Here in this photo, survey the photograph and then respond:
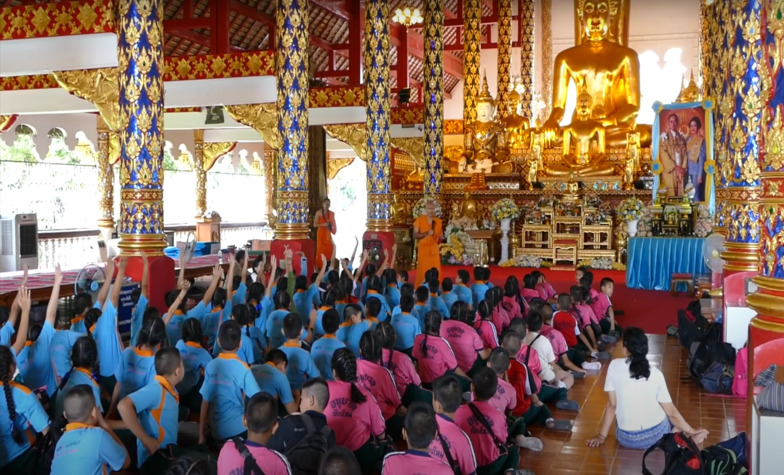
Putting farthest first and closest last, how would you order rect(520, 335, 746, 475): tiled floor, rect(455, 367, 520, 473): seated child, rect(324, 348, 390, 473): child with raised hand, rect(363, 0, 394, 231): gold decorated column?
rect(363, 0, 394, 231): gold decorated column
rect(520, 335, 746, 475): tiled floor
rect(324, 348, 390, 473): child with raised hand
rect(455, 367, 520, 473): seated child

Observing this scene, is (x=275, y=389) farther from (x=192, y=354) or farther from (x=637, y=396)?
(x=637, y=396)

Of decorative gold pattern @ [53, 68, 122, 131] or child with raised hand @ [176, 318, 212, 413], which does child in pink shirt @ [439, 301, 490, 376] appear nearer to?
child with raised hand @ [176, 318, 212, 413]

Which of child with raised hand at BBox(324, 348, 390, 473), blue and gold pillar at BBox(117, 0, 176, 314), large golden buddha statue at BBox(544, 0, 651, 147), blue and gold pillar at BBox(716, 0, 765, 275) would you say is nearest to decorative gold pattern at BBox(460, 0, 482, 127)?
large golden buddha statue at BBox(544, 0, 651, 147)

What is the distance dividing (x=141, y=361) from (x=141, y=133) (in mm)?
3938

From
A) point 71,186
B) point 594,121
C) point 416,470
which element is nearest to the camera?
point 416,470

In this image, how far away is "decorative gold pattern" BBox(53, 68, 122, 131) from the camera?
29.5 ft

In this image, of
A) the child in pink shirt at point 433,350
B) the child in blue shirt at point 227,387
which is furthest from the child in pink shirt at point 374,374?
the child in blue shirt at point 227,387

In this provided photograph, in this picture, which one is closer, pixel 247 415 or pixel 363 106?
pixel 247 415

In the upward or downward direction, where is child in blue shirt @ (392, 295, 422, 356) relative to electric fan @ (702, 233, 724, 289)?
downward

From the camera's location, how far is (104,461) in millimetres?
3559

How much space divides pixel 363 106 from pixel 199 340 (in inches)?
384

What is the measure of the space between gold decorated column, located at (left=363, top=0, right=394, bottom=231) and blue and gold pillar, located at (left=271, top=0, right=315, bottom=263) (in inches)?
104

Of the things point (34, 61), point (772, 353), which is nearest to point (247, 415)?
point (772, 353)

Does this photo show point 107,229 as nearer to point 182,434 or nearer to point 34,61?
point 34,61
